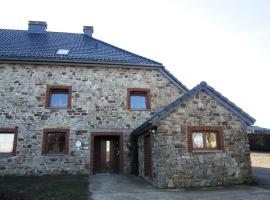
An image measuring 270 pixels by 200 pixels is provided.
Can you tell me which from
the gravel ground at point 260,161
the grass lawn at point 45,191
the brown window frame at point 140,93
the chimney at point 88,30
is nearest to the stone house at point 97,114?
the brown window frame at point 140,93

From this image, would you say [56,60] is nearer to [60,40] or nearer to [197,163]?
[60,40]

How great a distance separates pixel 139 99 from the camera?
47.4ft

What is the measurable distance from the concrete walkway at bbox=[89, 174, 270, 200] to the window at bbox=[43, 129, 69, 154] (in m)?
3.89

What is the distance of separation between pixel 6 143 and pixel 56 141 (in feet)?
8.13

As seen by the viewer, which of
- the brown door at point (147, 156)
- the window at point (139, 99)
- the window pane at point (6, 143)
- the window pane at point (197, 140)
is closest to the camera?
the window pane at point (197, 140)

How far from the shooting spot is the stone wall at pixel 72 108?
12.5 meters

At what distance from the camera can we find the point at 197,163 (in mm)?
9531

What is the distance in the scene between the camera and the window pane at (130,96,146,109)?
14.2 m

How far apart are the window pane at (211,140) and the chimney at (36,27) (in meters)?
14.2

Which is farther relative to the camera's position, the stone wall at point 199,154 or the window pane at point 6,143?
the window pane at point 6,143

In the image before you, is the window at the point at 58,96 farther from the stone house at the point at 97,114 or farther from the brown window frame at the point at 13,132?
the brown window frame at the point at 13,132

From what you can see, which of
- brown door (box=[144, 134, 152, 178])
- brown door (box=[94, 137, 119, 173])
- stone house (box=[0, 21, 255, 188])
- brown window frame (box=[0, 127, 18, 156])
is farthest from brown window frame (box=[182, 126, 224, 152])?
brown window frame (box=[0, 127, 18, 156])

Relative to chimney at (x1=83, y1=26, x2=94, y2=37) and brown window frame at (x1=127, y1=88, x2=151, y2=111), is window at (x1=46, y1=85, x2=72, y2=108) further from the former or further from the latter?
chimney at (x1=83, y1=26, x2=94, y2=37)

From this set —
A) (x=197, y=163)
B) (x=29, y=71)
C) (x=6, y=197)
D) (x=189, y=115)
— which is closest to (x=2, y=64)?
(x=29, y=71)
